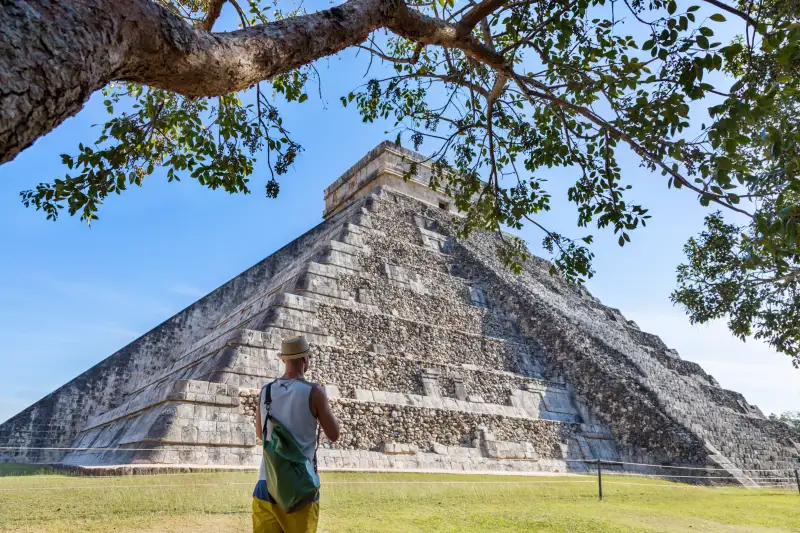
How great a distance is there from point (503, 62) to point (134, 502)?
5.15 meters

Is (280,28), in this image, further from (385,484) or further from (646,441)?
(646,441)

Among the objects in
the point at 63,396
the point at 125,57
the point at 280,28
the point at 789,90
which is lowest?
the point at 63,396

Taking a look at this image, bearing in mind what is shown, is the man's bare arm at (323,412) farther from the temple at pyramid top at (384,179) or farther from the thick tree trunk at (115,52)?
the temple at pyramid top at (384,179)

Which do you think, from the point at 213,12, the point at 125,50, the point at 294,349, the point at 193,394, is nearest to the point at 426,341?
the point at 193,394

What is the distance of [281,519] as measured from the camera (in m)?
2.48

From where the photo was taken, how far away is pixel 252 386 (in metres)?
8.66

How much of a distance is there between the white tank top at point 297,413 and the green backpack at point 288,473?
0.04 metres

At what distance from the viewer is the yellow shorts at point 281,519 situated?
2445 mm

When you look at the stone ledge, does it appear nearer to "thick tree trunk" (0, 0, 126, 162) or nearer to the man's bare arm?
the man's bare arm

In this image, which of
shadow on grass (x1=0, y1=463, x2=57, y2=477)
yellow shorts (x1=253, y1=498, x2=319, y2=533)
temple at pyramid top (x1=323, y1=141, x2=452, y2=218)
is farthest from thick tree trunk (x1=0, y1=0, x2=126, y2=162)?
temple at pyramid top (x1=323, y1=141, x2=452, y2=218)

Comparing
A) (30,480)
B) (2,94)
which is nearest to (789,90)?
(2,94)

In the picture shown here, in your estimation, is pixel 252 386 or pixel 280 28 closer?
pixel 280 28

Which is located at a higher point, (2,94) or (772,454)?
(2,94)

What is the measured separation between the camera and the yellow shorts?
245 centimetres
